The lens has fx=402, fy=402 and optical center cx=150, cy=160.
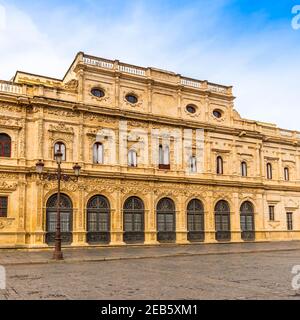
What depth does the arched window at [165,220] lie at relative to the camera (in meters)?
30.8

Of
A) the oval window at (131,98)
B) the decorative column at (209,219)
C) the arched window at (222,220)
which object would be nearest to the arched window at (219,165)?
the decorative column at (209,219)

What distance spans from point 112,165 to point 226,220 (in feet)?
36.9

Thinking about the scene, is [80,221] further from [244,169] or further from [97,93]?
[244,169]

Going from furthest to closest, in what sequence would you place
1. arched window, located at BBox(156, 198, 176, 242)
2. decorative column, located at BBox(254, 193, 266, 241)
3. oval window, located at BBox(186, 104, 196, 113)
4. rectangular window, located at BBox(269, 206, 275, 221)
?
rectangular window, located at BBox(269, 206, 275, 221) < decorative column, located at BBox(254, 193, 266, 241) < oval window, located at BBox(186, 104, 196, 113) < arched window, located at BBox(156, 198, 176, 242)

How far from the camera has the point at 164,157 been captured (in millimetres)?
31875

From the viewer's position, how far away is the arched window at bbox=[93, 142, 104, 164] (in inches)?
1164

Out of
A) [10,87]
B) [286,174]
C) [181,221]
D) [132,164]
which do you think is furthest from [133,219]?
[286,174]

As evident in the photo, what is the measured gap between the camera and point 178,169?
1266 inches

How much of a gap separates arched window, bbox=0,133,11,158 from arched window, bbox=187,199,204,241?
47.2ft

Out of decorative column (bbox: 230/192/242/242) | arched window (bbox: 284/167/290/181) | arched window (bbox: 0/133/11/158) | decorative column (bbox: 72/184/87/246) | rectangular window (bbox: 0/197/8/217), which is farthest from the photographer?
arched window (bbox: 284/167/290/181)

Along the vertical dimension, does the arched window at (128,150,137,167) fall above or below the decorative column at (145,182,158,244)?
above

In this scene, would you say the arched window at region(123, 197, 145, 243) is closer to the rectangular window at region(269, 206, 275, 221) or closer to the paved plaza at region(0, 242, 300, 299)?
the rectangular window at region(269, 206, 275, 221)

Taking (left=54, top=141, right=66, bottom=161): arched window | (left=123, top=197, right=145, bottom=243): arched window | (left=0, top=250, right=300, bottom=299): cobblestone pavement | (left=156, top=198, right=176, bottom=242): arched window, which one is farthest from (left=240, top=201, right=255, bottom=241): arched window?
(left=0, top=250, right=300, bottom=299): cobblestone pavement

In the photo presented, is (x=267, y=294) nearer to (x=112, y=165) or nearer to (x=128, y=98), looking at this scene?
(x=112, y=165)
